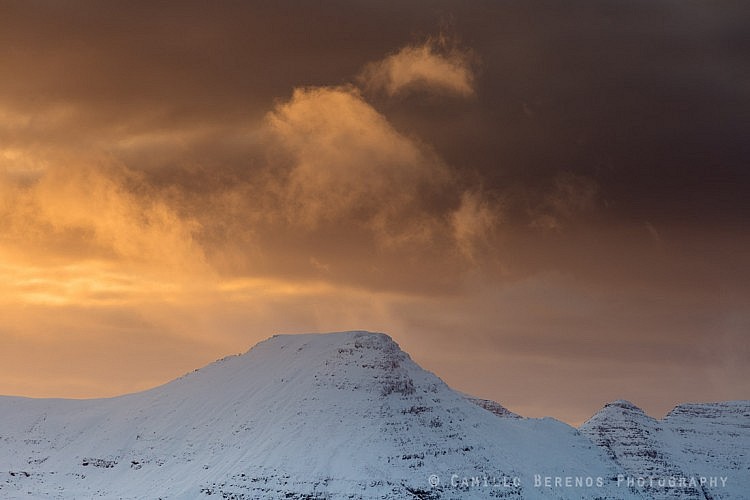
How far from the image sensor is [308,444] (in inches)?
6516

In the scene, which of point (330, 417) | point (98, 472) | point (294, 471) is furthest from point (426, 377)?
point (98, 472)

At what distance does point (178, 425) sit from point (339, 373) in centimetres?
3126

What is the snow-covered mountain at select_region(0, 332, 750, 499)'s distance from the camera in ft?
522

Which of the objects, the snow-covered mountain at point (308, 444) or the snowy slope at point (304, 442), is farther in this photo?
the snowy slope at point (304, 442)

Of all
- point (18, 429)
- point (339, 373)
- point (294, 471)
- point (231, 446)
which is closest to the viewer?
point (294, 471)

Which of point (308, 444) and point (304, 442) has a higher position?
point (304, 442)

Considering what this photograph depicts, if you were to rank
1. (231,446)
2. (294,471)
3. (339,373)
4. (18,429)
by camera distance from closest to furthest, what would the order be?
1. (294,471)
2. (231,446)
3. (339,373)
4. (18,429)

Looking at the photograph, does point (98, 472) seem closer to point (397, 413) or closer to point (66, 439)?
point (66, 439)

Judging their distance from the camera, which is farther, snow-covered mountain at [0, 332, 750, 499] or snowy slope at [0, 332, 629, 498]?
snowy slope at [0, 332, 629, 498]

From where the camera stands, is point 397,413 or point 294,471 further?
point 397,413

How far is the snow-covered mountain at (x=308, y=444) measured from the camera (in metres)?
159

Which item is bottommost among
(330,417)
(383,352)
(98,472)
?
(98,472)

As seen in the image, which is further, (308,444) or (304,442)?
(304,442)

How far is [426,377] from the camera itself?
607 feet
